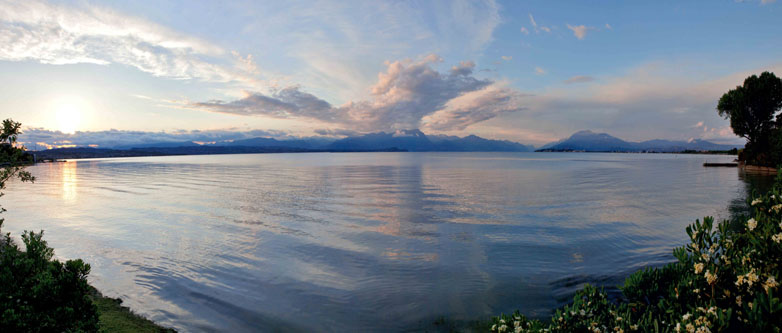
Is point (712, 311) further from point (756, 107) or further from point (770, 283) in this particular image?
point (756, 107)

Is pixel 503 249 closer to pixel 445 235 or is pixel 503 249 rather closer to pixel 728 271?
pixel 445 235

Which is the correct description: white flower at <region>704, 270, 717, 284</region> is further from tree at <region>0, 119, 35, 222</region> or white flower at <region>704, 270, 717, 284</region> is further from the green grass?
tree at <region>0, 119, 35, 222</region>

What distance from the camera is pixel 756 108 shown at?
250 ft

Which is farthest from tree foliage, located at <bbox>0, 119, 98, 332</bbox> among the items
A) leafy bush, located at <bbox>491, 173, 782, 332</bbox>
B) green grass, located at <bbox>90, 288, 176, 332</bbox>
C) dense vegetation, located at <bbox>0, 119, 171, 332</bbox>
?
leafy bush, located at <bbox>491, 173, 782, 332</bbox>

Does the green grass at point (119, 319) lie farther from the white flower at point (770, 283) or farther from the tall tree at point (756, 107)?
the tall tree at point (756, 107)

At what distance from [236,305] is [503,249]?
11.9 meters

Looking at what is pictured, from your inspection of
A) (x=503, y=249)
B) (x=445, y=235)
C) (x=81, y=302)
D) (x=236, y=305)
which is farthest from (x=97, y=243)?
(x=503, y=249)

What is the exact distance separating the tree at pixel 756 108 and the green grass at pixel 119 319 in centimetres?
10747

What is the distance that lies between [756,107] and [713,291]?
4186 inches

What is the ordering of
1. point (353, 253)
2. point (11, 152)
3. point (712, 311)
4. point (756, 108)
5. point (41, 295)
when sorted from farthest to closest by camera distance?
point (756, 108) < point (353, 253) < point (11, 152) < point (41, 295) < point (712, 311)

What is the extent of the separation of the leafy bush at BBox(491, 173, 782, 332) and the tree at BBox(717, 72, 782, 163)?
9983cm

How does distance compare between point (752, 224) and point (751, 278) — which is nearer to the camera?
point (751, 278)

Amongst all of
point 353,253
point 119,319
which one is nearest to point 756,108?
point 353,253

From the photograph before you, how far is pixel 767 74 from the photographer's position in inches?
2908
